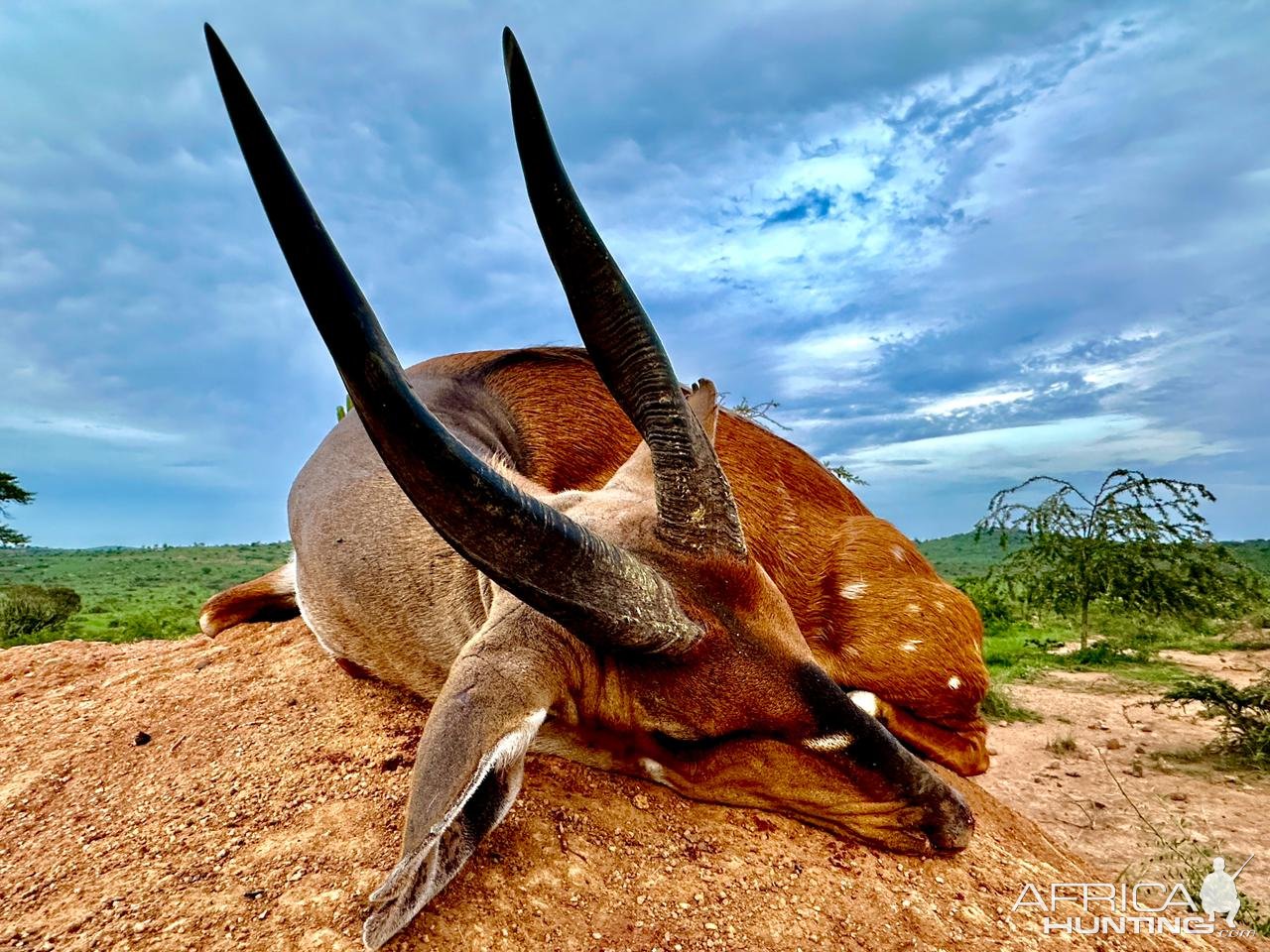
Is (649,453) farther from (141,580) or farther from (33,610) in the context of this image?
(141,580)

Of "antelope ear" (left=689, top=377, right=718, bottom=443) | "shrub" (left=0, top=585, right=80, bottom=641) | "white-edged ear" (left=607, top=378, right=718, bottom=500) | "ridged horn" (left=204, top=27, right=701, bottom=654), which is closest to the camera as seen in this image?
"ridged horn" (left=204, top=27, right=701, bottom=654)

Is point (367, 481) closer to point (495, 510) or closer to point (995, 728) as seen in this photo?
point (495, 510)

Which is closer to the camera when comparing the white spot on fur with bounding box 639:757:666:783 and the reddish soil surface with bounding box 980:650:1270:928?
the white spot on fur with bounding box 639:757:666:783

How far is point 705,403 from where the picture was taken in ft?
11.4

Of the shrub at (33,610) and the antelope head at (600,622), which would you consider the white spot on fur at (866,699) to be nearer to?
the antelope head at (600,622)

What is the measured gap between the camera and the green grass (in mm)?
15750

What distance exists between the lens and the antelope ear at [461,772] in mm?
1715

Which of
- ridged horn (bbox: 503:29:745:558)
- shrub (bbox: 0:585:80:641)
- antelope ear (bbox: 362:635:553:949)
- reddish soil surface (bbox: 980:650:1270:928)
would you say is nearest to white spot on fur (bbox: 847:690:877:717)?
ridged horn (bbox: 503:29:745:558)

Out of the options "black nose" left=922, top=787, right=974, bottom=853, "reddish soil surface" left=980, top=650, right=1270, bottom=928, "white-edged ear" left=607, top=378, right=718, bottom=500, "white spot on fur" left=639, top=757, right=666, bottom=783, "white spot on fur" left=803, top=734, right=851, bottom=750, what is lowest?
"reddish soil surface" left=980, top=650, right=1270, bottom=928

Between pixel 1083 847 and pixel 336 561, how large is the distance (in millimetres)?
5476

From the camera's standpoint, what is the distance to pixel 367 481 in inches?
147

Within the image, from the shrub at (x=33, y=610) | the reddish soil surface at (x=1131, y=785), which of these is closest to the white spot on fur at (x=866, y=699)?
the reddish soil surface at (x=1131, y=785)

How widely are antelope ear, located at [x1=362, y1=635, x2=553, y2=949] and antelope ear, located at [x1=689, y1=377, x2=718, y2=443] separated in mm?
1544

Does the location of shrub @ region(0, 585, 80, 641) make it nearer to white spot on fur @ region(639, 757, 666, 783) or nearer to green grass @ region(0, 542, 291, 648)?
green grass @ region(0, 542, 291, 648)
